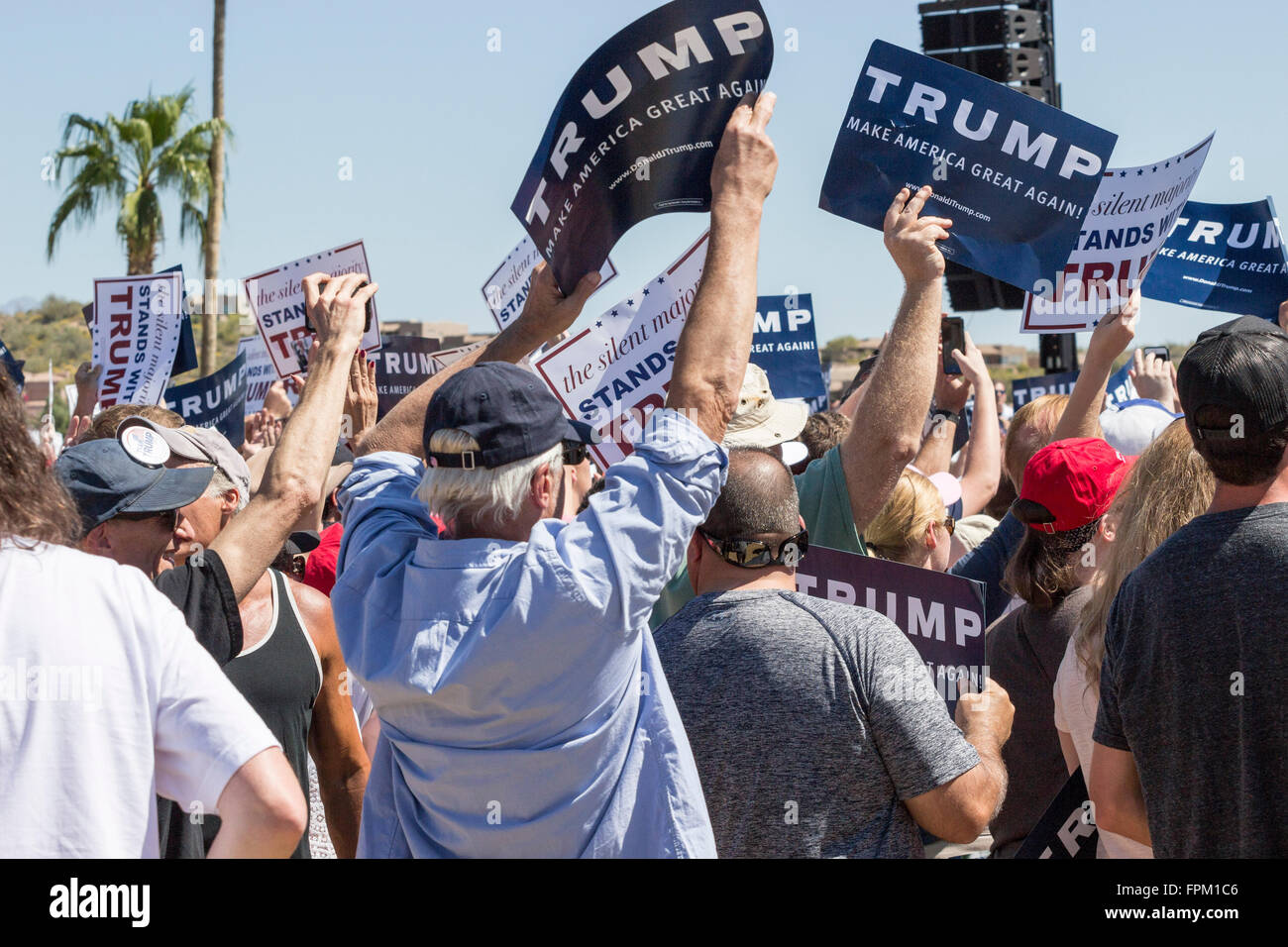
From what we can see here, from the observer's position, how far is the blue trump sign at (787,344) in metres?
7.08

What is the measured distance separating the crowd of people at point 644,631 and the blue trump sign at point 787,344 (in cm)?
361

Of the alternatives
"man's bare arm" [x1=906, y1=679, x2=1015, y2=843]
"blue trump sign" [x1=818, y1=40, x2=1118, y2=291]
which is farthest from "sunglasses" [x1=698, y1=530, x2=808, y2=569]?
"blue trump sign" [x1=818, y1=40, x2=1118, y2=291]

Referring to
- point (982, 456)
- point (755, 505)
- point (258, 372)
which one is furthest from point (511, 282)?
point (755, 505)

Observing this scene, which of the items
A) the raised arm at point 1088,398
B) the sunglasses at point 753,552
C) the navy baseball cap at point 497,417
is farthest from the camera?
the raised arm at point 1088,398

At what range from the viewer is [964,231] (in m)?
4.06

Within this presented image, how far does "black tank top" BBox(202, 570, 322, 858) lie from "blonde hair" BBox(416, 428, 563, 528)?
52.6 inches

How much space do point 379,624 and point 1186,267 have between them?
19.4 ft

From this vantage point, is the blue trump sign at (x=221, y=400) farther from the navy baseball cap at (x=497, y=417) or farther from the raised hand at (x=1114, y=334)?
the navy baseball cap at (x=497, y=417)

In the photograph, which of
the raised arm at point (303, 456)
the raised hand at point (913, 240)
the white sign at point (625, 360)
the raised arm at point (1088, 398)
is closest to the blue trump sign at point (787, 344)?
the white sign at point (625, 360)

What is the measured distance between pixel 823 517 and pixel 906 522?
669 millimetres

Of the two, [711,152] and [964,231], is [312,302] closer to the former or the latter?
[711,152]

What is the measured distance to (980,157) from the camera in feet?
13.3
